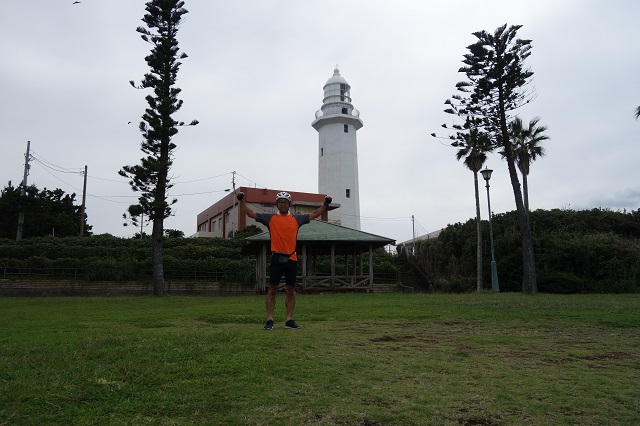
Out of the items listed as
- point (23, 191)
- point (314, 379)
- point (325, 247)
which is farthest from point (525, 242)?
point (23, 191)

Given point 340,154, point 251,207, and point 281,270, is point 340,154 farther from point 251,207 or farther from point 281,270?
point 281,270

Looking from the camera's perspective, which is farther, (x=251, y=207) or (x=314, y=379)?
(x=251, y=207)

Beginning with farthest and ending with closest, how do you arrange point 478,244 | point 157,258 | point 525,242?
point 478,244 → point 525,242 → point 157,258

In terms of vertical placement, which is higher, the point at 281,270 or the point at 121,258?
the point at 121,258

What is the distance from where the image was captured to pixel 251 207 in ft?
122

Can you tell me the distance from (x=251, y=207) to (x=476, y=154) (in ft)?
58.8

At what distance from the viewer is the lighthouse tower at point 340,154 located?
41500 mm

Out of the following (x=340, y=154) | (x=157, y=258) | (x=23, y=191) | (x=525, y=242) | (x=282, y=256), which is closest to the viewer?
(x=282, y=256)

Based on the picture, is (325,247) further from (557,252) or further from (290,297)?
(290,297)

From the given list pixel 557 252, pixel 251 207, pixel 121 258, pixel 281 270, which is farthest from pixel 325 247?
pixel 281 270

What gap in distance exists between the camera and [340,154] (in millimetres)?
41656

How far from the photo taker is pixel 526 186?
24.8 meters

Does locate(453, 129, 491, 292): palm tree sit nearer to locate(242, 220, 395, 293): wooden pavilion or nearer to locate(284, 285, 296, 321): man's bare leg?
locate(242, 220, 395, 293): wooden pavilion

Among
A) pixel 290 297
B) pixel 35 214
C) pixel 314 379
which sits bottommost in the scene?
pixel 314 379
